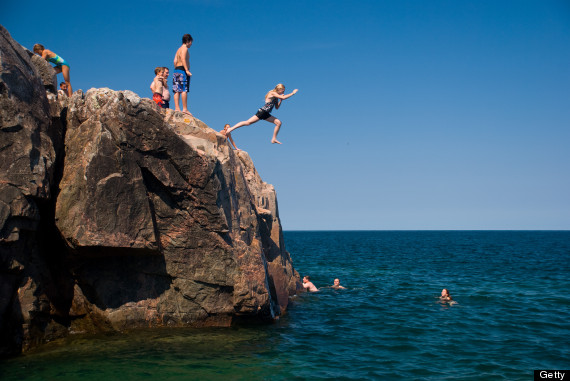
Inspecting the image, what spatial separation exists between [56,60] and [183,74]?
13.8 ft

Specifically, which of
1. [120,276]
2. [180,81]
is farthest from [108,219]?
[180,81]

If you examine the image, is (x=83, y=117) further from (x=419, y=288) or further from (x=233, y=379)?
(x=419, y=288)

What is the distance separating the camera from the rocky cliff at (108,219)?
1110 centimetres

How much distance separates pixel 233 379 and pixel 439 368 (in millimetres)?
5462

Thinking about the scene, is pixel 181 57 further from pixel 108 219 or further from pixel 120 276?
pixel 120 276

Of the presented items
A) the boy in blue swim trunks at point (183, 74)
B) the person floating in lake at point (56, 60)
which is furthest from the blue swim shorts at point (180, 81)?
the person floating in lake at point (56, 60)

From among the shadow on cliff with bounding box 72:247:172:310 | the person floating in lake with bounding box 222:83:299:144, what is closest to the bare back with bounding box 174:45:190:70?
the person floating in lake with bounding box 222:83:299:144

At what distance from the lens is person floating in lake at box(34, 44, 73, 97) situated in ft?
48.1

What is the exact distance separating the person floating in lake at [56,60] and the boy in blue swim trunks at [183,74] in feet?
11.6

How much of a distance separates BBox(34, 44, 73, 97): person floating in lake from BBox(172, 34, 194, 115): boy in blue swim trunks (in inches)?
140

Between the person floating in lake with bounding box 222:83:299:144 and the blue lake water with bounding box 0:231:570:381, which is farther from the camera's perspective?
the person floating in lake with bounding box 222:83:299:144

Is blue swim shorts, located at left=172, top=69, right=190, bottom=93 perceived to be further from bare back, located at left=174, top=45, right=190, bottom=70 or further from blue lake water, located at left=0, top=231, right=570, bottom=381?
blue lake water, located at left=0, top=231, right=570, bottom=381

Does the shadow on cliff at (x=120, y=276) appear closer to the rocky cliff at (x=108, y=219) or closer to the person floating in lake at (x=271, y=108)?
the rocky cliff at (x=108, y=219)

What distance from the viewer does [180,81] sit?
15.8 metres
